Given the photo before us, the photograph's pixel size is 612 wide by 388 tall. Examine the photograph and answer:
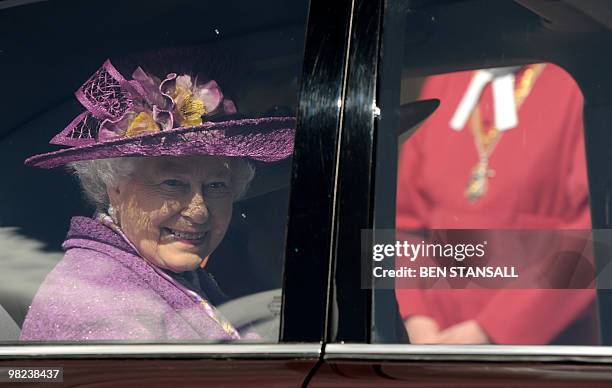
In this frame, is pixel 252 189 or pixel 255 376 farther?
pixel 252 189

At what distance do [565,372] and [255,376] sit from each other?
53 cm

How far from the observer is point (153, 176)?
1939mm

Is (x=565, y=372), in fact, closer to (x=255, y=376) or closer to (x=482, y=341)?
(x=482, y=341)

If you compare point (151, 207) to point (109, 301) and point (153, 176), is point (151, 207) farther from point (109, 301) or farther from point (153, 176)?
point (109, 301)

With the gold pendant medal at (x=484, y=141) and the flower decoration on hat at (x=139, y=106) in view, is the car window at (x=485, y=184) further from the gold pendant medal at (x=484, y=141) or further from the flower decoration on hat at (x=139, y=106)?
the flower decoration on hat at (x=139, y=106)

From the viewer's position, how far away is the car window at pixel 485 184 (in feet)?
5.47

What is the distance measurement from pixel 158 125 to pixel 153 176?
0.11m

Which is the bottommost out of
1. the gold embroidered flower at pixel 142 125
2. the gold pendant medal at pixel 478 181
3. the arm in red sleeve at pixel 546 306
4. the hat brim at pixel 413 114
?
the arm in red sleeve at pixel 546 306

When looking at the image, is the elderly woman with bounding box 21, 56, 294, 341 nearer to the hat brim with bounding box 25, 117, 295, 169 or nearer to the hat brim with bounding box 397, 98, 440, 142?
the hat brim with bounding box 25, 117, 295, 169

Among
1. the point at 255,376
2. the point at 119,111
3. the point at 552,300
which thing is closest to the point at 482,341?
the point at 552,300

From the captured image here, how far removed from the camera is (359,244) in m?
1.73

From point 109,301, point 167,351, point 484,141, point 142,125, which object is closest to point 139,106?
point 142,125

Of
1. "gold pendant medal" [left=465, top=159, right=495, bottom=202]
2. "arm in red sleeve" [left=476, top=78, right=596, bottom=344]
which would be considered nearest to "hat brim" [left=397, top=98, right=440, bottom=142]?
"gold pendant medal" [left=465, top=159, right=495, bottom=202]

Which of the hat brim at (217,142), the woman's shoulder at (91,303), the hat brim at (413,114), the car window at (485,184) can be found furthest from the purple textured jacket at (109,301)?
the hat brim at (413,114)
